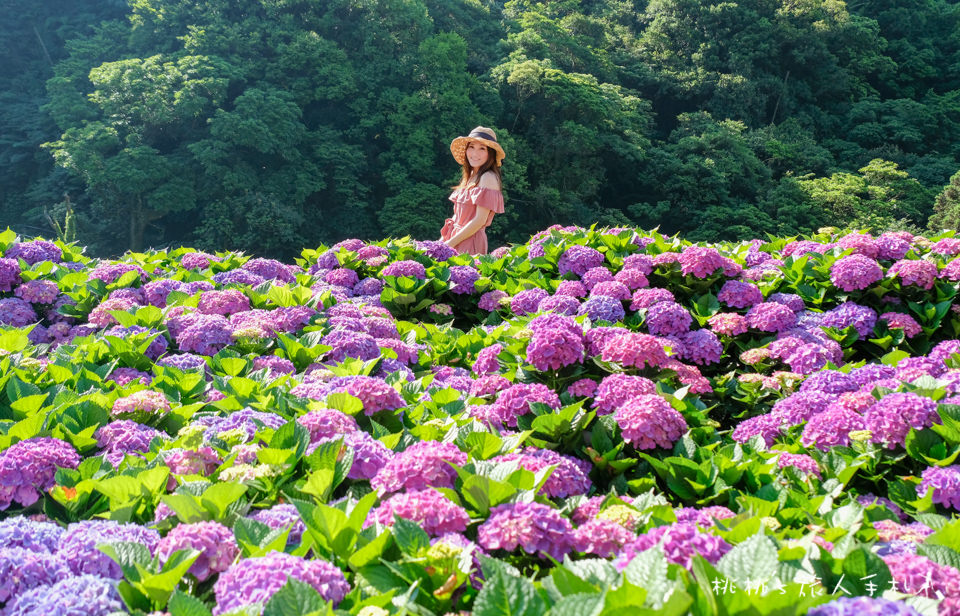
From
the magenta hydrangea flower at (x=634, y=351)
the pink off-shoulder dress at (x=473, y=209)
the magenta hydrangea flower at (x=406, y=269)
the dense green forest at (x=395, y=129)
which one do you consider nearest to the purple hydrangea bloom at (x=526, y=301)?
the magenta hydrangea flower at (x=406, y=269)

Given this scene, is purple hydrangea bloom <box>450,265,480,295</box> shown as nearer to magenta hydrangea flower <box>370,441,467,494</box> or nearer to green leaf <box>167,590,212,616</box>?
magenta hydrangea flower <box>370,441,467,494</box>

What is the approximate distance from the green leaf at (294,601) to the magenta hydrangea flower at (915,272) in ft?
9.65

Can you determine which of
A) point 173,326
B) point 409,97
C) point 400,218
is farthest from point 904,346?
point 409,97

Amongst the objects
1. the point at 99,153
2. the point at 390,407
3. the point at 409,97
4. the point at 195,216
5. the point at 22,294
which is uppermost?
the point at 390,407

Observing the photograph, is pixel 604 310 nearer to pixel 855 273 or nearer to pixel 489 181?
pixel 855 273

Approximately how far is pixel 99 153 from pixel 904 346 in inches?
737

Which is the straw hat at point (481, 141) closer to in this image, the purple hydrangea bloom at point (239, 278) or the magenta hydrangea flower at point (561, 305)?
the purple hydrangea bloom at point (239, 278)

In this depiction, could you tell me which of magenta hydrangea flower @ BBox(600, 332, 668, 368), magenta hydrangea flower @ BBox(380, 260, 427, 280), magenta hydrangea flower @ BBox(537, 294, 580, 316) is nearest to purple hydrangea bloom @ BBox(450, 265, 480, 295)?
magenta hydrangea flower @ BBox(380, 260, 427, 280)

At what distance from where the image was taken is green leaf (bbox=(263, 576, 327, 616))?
1.02 meters

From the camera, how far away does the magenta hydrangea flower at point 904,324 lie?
2.96 meters

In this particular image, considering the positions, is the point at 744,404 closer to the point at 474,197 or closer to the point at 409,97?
the point at 474,197

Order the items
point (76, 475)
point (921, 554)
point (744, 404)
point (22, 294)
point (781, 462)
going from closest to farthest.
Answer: point (921, 554)
point (76, 475)
point (781, 462)
point (744, 404)
point (22, 294)

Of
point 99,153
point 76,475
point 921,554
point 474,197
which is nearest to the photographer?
point 921,554

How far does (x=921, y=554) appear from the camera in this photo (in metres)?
1.23
